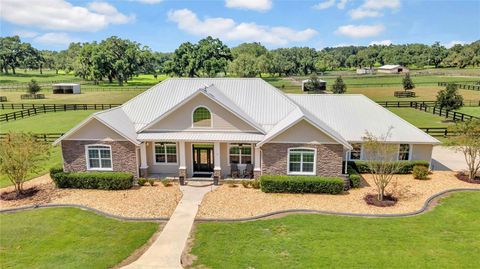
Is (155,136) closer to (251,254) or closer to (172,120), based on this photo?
(172,120)

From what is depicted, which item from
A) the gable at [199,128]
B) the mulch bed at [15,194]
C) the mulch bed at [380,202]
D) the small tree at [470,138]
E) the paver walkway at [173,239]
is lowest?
the paver walkway at [173,239]

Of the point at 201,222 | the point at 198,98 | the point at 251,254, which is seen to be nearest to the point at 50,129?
the point at 198,98

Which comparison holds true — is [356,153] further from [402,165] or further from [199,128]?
[199,128]

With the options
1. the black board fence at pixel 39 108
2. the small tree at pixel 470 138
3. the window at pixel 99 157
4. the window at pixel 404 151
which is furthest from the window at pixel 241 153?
the black board fence at pixel 39 108

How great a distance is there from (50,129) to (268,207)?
30.3 meters

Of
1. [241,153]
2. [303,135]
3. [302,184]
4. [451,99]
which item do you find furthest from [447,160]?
[241,153]

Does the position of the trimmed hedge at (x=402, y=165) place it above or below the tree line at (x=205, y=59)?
below

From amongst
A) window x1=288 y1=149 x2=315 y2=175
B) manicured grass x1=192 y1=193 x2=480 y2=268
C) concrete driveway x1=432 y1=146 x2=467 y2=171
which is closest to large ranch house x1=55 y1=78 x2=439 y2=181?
window x1=288 y1=149 x2=315 y2=175

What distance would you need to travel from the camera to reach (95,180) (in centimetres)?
2023

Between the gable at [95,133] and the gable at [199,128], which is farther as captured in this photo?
the gable at [199,128]

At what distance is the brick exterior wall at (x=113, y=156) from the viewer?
20.9 m

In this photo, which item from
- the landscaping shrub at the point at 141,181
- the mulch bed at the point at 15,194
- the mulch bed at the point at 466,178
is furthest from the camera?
the mulch bed at the point at 466,178

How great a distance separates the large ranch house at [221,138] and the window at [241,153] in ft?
0.21

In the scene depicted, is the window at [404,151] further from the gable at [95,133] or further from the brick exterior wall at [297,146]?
the gable at [95,133]
